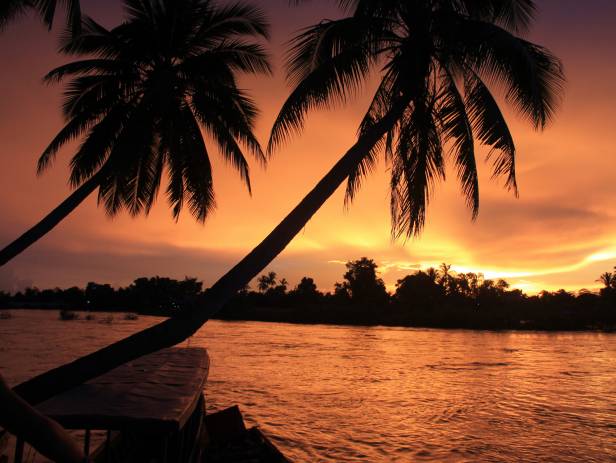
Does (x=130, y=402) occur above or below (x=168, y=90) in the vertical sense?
below

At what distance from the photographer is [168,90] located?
38.8 ft

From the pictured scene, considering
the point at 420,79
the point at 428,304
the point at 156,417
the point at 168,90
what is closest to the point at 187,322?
the point at 156,417

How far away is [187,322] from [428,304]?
84.8m

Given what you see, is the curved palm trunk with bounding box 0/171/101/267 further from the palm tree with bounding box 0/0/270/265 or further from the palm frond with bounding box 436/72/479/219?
the palm frond with bounding box 436/72/479/219

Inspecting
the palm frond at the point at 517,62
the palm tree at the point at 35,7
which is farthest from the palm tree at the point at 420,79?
the palm tree at the point at 35,7

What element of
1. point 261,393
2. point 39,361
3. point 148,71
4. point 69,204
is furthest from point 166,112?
point 39,361

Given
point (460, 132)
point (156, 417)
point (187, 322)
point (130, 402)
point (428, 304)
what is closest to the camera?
point (156, 417)

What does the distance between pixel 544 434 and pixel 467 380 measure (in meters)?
→ 9.78

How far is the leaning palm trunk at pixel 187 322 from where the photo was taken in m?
4.07

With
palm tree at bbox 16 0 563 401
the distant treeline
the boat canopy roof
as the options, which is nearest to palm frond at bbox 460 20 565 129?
palm tree at bbox 16 0 563 401

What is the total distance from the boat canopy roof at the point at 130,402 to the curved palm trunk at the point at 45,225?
5.80 m

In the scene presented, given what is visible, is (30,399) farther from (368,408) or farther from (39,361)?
(39,361)

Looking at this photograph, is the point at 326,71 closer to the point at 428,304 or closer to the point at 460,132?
the point at 460,132

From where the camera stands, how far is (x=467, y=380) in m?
22.6
